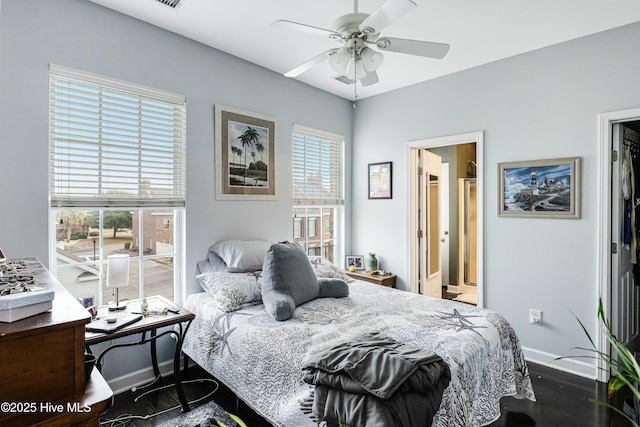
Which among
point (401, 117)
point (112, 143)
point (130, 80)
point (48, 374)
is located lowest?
point (48, 374)

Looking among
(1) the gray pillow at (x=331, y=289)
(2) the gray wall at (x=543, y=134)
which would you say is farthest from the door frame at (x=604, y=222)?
(1) the gray pillow at (x=331, y=289)

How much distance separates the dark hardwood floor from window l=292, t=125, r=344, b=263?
196 cm

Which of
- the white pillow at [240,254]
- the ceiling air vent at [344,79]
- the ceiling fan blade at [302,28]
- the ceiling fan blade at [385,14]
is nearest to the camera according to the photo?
the ceiling fan blade at [385,14]

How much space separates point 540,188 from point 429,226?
1.53m

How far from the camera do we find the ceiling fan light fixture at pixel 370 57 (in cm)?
204

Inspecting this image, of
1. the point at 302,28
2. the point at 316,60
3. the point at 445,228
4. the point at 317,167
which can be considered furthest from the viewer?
the point at 445,228

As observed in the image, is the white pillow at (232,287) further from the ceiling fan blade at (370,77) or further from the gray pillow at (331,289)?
the ceiling fan blade at (370,77)

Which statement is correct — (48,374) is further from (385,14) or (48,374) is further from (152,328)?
(385,14)

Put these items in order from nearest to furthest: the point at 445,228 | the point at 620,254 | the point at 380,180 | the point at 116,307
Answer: the point at 116,307 → the point at 620,254 → the point at 380,180 → the point at 445,228

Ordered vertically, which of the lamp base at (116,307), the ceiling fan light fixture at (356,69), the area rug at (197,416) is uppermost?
the ceiling fan light fixture at (356,69)

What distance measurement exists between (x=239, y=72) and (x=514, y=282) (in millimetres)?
3364

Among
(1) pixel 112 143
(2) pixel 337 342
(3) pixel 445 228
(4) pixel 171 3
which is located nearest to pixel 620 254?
A: (2) pixel 337 342

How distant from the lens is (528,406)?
7.98ft

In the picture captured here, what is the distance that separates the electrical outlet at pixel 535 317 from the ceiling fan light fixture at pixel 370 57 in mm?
2684
